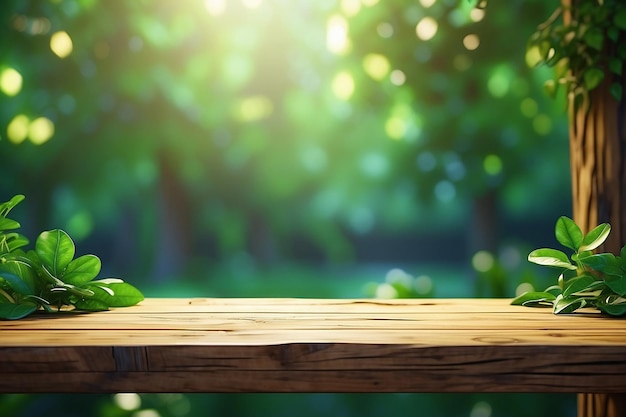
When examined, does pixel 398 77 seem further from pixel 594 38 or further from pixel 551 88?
pixel 594 38

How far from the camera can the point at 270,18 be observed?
4.80 meters

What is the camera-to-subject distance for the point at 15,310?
61.2 inches

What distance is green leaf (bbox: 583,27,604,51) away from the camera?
1.75m

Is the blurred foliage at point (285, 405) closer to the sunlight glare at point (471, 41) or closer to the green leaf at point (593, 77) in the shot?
the sunlight glare at point (471, 41)

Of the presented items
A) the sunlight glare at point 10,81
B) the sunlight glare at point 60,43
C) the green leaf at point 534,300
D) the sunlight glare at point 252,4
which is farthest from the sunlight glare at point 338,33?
the green leaf at point 534,300

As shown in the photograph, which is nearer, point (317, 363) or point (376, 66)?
point (317, 363)

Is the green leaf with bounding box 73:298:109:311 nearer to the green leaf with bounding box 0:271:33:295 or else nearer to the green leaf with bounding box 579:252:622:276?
the green leaf with bounding box 0:271:33:295

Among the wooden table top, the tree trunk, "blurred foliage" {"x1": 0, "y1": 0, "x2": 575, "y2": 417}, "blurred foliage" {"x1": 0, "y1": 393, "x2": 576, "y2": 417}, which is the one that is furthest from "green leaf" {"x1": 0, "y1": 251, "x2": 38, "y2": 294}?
"blurred foliage" {"x1": 0, "y1": 393, "x2": 576, "y2": 417}

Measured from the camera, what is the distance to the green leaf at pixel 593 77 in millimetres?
1767

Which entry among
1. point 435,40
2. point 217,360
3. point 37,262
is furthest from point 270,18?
point 217,360

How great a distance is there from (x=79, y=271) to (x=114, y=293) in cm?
12

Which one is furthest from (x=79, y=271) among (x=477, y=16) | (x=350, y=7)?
(x=477, y=16)

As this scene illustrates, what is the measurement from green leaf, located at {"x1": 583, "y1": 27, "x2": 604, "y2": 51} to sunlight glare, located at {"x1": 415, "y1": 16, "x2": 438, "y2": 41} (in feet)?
5.77

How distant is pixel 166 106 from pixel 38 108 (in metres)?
0.75
